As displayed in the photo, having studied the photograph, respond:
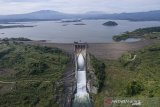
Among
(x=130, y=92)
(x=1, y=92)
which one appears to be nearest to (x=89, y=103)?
(x=130, y=92)

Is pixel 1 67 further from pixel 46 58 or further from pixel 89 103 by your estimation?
pixel 89 103

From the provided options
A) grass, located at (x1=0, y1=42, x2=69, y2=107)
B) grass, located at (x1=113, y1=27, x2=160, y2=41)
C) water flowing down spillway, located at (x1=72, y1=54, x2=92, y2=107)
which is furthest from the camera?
grass, located at (x1=113, y1=27, x2=160, y2=41)

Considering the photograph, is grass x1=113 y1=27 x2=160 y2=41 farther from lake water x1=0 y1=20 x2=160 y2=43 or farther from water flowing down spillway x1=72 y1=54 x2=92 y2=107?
water flowing down spillway x1=72 y1=54 x2=92 y2=107

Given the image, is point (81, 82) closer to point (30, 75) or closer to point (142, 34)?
point (30, 75)

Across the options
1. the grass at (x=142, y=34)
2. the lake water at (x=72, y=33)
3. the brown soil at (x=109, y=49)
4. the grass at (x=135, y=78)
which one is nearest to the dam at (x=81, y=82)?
the grass at (x=135, y=78)

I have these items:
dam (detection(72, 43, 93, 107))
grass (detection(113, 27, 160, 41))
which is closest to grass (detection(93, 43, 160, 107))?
dam (detection(72, 43, 93, 107))

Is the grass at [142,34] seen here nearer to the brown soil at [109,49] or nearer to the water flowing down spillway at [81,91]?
the brown soil at [109,49]

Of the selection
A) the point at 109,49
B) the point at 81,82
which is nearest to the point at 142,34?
the point at 109,49
